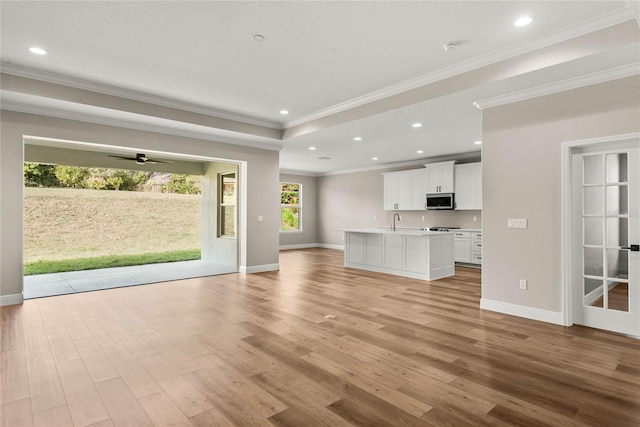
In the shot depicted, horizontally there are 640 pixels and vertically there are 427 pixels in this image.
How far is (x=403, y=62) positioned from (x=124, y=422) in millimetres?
4036

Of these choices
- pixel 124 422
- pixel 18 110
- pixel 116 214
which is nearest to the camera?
pixel 124 422

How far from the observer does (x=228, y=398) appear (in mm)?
2207

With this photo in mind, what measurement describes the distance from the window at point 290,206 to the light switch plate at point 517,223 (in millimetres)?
8227

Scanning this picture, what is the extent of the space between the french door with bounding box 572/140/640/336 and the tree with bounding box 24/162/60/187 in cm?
1052

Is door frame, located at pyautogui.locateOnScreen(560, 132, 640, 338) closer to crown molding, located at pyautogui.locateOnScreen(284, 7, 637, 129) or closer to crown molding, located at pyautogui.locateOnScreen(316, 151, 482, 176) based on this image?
crown molding, located at pyautogui.locateOnScreen(284, 7, 637, 129)

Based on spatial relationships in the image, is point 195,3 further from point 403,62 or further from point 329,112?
point 329,112

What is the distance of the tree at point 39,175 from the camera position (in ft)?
26.2

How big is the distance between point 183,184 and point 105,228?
2513 millimetres

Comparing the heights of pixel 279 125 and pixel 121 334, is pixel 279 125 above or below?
above

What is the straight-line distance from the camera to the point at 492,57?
3.62 metres

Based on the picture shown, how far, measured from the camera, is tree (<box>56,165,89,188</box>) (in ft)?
27.8

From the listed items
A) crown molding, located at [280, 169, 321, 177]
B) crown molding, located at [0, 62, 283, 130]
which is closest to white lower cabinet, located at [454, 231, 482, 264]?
crown molding, located at [0, 62, 283, 130]

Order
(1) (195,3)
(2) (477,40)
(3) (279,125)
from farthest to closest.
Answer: (3) (279,125) < (2) (477,40) < (1) (195,3)

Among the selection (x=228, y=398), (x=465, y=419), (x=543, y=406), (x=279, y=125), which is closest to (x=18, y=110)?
(x=279, y=125)
